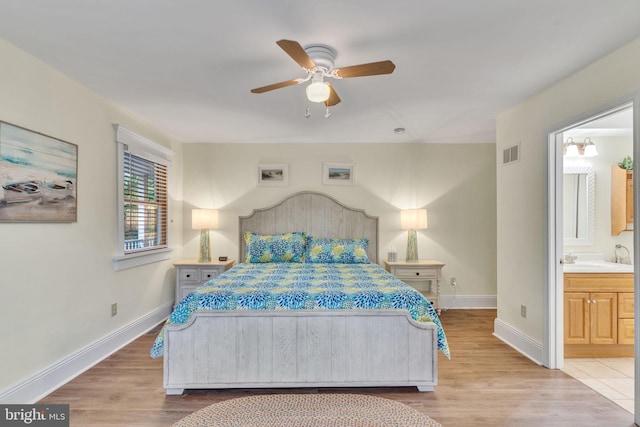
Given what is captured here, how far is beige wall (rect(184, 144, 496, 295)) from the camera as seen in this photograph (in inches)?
187

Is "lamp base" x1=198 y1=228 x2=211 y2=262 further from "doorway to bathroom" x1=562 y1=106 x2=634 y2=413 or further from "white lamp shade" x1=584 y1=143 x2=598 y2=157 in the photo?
"white lamp shade" x1=584 y1=143 x2=598 y2=157

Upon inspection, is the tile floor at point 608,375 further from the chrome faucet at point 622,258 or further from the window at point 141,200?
the window at point 141,200

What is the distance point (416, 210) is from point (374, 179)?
2.42ft

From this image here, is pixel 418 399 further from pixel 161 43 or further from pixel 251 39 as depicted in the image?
pixel 161 43

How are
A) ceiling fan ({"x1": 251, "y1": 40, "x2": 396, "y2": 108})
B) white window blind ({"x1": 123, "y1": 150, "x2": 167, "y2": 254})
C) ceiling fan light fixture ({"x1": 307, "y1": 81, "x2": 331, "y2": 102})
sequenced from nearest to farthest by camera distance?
1. ceiling fan ({"x1": 251, "y1": 40, "x2": 396, "y2": 108})
2. ceiling fan light fixture ({"x1": 307, "y1": 81, "x2": 331, "y2": 102})
3. white window blind ({"x1": 123, "y1": 150, "x2": 167, "y2": 254})

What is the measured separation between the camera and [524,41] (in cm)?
205

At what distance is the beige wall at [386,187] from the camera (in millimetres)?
4746

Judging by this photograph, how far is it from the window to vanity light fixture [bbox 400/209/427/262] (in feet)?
10.3

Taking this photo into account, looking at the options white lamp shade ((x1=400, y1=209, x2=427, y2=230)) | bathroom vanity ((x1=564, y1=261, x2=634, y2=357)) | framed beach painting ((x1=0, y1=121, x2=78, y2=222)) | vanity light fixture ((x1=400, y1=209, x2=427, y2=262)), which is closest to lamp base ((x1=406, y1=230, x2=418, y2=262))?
vanity light fixture ((x1=400, y1=209, x2=427, y2=262))

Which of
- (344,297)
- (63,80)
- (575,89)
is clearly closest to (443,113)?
(575,89)

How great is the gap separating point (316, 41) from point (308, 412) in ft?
7.78

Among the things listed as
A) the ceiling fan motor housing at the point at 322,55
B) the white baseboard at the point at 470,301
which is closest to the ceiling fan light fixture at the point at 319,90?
the ceiling fan motor housing at the point at 322,55

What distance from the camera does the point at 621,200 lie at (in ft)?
11.7

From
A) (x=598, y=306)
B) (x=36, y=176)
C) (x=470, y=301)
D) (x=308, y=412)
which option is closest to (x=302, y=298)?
(x=308, y=412)
